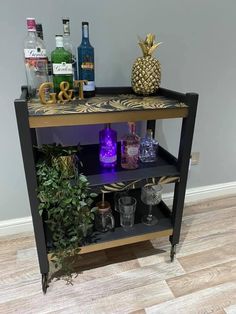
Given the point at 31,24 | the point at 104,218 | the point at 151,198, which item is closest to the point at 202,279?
the point at 151,198

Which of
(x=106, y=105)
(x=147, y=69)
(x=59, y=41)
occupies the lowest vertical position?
(x=106, y=105)

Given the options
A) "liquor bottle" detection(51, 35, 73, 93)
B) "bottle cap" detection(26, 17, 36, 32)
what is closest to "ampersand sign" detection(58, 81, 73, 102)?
"liquor bottle" detection(51, 35, 73, 93)

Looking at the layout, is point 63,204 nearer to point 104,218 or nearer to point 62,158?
point 62,158

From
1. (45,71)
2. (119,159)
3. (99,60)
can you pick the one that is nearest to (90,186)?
(119,159)

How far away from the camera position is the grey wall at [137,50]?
3.89 ft

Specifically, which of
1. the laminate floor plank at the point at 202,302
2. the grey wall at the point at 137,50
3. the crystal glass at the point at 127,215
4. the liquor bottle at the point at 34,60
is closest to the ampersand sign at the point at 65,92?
the liquor bottle at the point at 34,60

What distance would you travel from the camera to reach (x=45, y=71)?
1.10m

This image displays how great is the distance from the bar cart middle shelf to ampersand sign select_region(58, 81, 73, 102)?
0.12ft

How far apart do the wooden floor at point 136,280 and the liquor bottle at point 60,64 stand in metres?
1.01

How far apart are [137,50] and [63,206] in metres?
0.94

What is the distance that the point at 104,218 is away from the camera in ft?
4.18

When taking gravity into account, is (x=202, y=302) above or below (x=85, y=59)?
below

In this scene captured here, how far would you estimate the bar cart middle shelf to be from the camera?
89 centimetres

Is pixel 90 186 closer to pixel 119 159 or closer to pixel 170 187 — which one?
pixel 119 159
